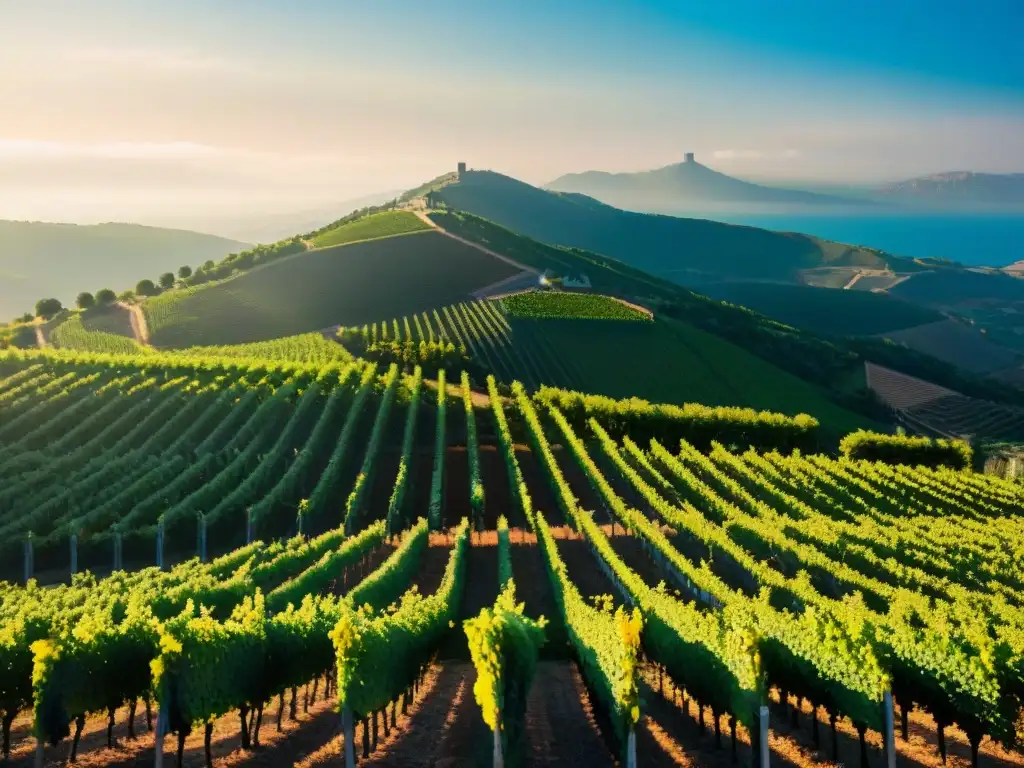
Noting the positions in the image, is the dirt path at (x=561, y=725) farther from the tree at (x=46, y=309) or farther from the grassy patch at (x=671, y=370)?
the tree at (x=46, y=309)

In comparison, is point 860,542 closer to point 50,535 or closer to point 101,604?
point 101,604

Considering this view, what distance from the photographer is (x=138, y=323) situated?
269 feet

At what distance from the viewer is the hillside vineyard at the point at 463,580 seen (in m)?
15.1

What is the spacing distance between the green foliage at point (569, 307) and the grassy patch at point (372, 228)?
107ft

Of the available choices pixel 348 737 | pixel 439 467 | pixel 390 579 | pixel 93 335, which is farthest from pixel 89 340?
pixel 348 737

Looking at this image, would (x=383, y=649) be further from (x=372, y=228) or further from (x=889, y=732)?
(x=372, y=228)

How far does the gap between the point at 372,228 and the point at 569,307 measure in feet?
147

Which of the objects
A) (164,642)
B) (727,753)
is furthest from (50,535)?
(727,753)

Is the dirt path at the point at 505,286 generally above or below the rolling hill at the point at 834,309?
above

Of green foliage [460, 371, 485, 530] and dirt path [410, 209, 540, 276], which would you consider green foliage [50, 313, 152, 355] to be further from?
dirt path [410, 209, 540, 276]

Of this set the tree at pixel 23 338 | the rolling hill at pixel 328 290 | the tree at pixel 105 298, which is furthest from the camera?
the tree at pixel 105 298

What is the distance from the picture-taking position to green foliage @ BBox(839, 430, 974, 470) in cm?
5122

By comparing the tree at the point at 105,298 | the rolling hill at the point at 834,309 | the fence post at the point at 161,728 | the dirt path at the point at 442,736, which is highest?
the tree at the point at 105,298

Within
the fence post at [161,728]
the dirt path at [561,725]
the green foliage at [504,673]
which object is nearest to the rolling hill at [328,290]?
the dirt path at [561,725]
